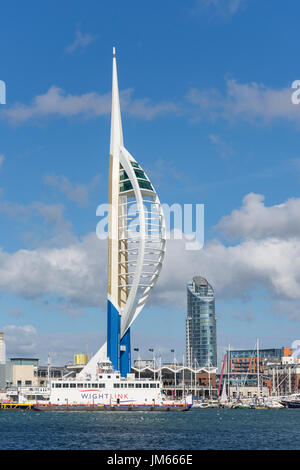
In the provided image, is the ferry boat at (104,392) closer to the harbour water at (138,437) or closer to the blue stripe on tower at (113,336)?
the blue stripe on tower at (113,336)

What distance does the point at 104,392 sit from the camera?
13338 centimetres

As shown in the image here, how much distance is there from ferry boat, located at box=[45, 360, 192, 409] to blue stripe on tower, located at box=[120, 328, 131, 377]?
514 centimetres

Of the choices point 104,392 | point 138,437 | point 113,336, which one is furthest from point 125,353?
point 138,437

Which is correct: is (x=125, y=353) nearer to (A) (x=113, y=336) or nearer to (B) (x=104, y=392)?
(A) (x=113, y=336)

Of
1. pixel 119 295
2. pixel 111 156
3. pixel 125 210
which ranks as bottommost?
pixel 119 295

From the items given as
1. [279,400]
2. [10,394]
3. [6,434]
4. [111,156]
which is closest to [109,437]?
[6,434]

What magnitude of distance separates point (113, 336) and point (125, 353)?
183 inches

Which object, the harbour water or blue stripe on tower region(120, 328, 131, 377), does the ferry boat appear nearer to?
blue stripe on tower region(120, 328, 131, 377)

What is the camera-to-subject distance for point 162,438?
7388 cm

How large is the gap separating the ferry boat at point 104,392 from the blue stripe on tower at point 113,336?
3035 millimetres

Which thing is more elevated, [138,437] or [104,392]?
[138,437]

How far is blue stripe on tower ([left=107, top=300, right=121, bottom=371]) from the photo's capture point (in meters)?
139
